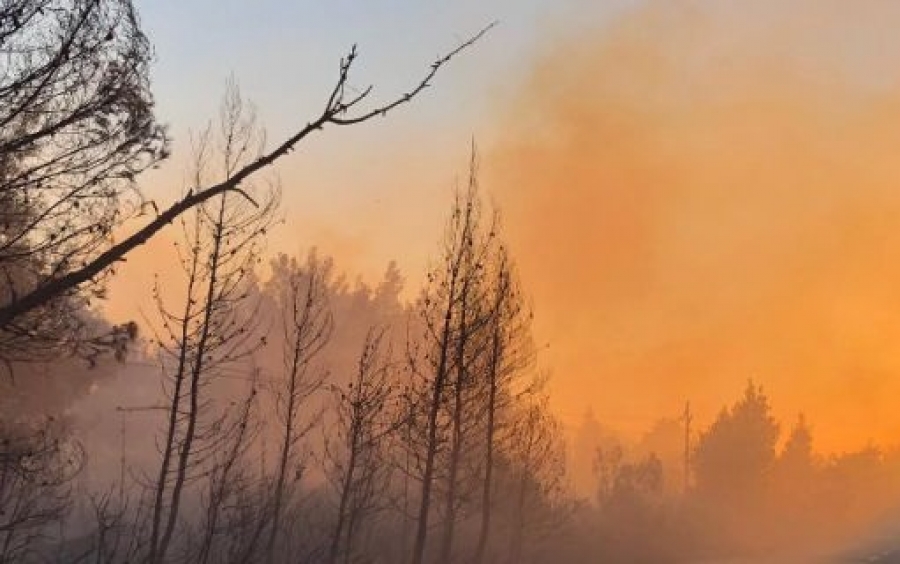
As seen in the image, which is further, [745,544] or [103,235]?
[745,544]

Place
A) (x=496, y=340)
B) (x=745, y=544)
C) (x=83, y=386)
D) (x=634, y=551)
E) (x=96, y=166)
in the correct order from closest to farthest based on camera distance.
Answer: (x=96, y=166) < (x=496, y=340) < (x=83, y=386) < (x=634, y=551) < (x=745, y=544)

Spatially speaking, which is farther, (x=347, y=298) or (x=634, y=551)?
(x=347, y=298)

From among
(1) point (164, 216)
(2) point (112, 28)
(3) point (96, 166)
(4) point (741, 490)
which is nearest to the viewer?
(1) point (164, 216)

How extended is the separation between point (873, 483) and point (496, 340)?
120m

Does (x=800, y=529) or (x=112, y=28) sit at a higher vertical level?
(x=800, y=529)

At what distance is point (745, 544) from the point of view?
61938 millimetres

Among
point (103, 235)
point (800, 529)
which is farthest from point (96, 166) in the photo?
point (800, 529)

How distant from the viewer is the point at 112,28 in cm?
494

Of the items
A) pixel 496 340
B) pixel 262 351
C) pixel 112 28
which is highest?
pixel 262 351

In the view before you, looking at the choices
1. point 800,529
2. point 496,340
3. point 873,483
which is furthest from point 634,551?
point 873,483

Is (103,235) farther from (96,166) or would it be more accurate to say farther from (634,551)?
(634,551)

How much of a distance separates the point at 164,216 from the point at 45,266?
165 cm

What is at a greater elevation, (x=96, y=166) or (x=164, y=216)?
(x=96, y=166)

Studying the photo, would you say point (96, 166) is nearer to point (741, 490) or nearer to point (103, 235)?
point (103, 235)
